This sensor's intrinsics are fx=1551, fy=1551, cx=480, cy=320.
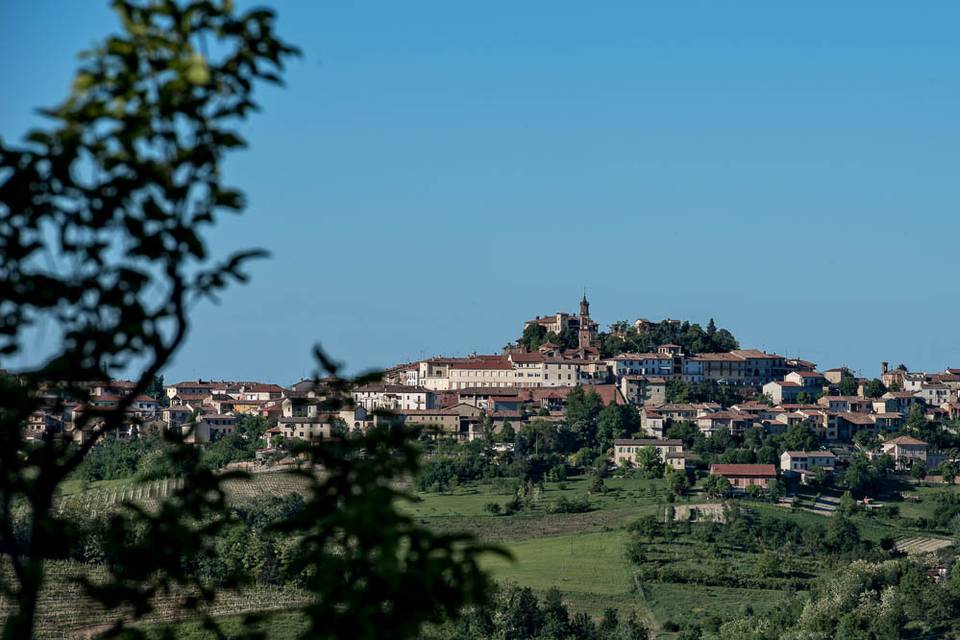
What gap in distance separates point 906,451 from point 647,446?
33.0 feet

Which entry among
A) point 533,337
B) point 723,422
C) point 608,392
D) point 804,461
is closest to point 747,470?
point 804,461

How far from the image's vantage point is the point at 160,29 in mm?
2959

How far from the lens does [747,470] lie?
51781 mm

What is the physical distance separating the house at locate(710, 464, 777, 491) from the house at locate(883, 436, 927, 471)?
260 inches

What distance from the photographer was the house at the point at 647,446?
53.9m

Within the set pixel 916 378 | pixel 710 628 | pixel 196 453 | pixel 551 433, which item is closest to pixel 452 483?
pixel 551 433

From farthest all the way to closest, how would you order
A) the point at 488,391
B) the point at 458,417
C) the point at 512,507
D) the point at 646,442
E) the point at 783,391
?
the point at 783,391 < the point at 488,391 < the point at 458,417 < the point at 646,442 < the point at 512,507

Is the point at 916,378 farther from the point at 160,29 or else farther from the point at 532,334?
the point at 160,29

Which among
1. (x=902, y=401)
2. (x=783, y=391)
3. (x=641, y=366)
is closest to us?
(x=902, y=401)

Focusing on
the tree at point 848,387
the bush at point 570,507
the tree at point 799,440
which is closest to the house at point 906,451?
the tree at point 799,440

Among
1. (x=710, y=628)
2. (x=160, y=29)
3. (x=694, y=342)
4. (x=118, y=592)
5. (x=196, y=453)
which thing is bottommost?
(x=710, y=628)

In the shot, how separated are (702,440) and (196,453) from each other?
178ft

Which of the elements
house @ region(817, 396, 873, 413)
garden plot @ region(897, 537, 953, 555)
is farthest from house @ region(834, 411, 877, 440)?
garden plot @ region(897, 537, 953, 555)

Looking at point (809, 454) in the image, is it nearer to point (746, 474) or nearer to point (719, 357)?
point (746, 474)
